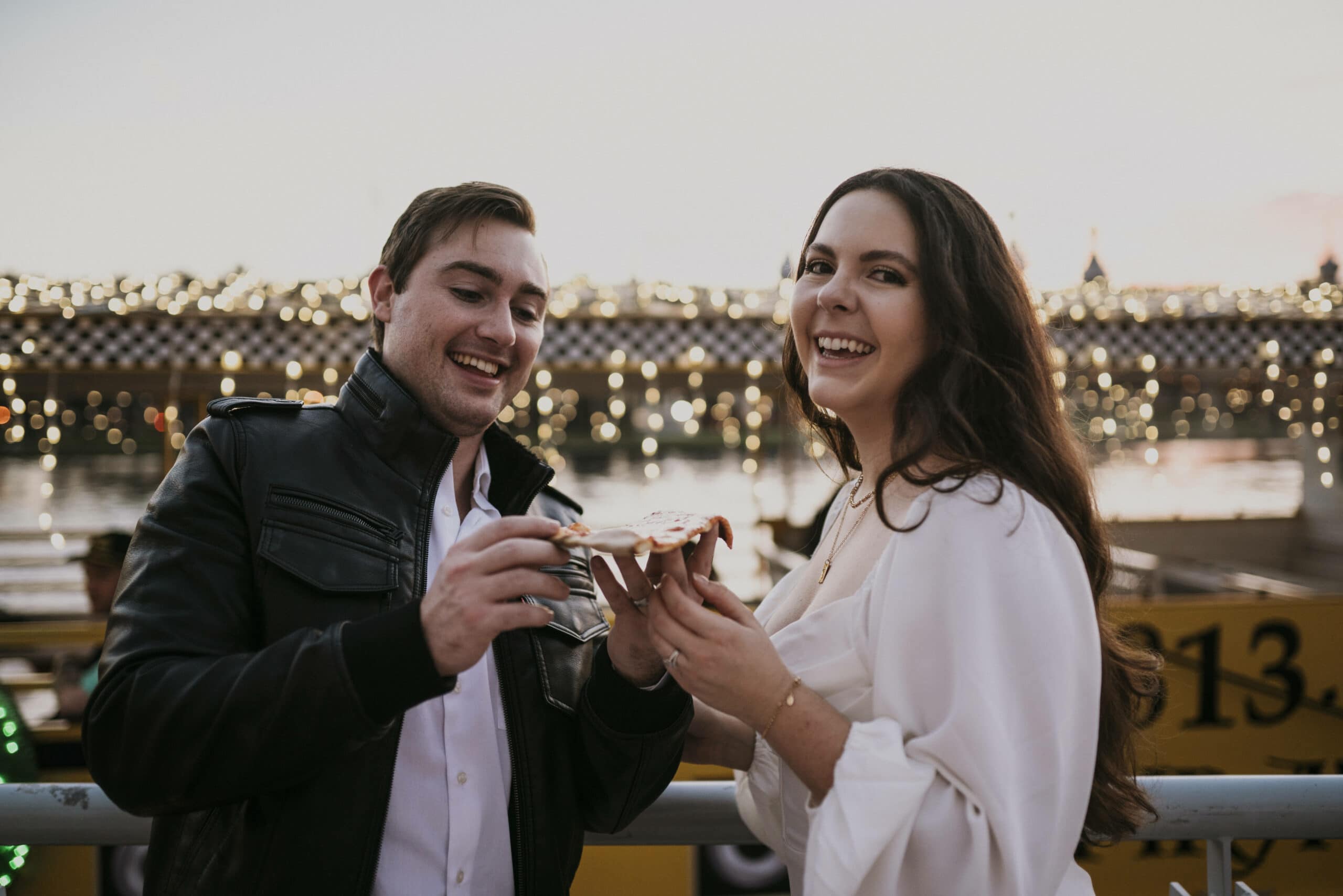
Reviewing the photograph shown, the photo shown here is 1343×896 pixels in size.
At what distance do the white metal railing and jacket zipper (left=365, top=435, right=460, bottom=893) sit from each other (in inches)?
25.1

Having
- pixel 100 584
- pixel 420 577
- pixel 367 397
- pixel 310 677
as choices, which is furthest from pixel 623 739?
pixel 100 584

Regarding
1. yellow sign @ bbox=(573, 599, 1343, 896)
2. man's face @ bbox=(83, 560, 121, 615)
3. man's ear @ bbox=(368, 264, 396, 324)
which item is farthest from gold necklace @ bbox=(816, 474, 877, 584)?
man's face @ bbox=(83, 560, 121, 615)

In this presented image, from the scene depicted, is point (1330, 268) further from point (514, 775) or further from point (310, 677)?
point (310, 677)

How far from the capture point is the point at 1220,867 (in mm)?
2025

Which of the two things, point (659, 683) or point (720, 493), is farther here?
point (720, 493)

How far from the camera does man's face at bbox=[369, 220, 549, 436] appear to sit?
2123mm

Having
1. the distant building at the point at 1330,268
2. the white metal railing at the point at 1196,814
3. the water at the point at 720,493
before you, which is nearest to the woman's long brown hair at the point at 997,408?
the white metal railing at the point at 1196,814

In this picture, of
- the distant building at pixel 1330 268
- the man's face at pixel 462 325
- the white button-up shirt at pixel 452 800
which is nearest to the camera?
the white button-up shirt at pixel 452 800

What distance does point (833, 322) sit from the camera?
197 centimetres

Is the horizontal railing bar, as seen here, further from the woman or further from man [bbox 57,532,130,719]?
man [bbox 57,532,130,719]

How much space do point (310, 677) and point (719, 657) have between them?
72 cm

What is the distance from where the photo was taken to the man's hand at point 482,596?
1.49 m

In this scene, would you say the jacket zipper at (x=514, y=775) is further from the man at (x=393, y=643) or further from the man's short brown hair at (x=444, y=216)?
the man's short brown hair at (x=444, y=216)

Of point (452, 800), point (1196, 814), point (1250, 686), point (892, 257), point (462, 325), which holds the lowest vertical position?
point (1250, 686)
